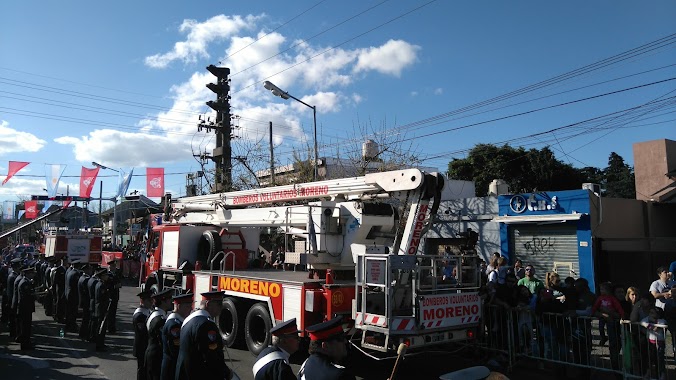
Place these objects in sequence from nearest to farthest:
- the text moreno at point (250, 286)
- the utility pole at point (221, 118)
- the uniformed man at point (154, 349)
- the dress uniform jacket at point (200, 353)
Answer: the dress uniform jacket at point (200, 353)
the uniformed man at point (154, 349)
the text moreno at point (250, 286)
the utility pole at point (221, 118)

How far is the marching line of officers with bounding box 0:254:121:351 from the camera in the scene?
985 cm

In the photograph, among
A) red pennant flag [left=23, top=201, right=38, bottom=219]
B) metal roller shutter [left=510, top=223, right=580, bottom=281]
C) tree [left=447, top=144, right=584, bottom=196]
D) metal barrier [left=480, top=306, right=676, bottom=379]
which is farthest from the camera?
red pennant flag [left=23, top=201, right=38, bottom=219]

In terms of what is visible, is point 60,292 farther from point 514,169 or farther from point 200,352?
point 514,169

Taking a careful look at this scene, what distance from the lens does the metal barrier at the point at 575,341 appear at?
22.9ft

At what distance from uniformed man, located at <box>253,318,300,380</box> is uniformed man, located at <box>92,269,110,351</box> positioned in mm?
7520

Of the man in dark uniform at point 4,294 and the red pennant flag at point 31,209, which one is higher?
the red pennant flag at point 31,209

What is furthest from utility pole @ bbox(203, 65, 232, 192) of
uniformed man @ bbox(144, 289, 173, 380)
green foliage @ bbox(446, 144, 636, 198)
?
uniformed man @ bbox(144, 289, 173, 380)

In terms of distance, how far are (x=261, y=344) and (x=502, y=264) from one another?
5.62m

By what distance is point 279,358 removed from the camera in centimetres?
336

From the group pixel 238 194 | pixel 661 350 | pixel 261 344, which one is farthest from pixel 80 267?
Answer: pixel 661 350

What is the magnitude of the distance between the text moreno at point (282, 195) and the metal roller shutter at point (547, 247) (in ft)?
32.5

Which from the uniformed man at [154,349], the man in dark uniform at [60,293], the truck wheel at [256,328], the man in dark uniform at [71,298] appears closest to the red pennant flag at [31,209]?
the man in dark uniform at [60,293]

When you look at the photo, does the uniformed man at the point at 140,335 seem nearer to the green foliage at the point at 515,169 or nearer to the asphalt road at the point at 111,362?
the asphalt road at the point at 111,362

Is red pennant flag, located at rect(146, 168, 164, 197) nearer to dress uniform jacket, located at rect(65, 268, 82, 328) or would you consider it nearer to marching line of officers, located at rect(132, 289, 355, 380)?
dress uniform jacket, located at rect(65, 268, 82, 328)
